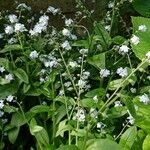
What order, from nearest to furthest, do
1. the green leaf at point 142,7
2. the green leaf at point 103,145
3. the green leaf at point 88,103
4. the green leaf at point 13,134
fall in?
the green leaf at point 103,145, the green leaf at point 88,103, the green leaf at point 13,134, the green leaf at point 142,7

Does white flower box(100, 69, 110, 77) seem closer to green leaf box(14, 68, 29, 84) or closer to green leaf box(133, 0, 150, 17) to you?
green leaf box(14, 68, 29, 84)

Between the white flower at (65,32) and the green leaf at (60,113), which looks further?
the white flower at (65,32)

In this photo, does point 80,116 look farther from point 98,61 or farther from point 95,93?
point 98,61

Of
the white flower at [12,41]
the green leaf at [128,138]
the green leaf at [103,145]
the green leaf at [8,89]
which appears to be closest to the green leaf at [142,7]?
the white flower at [12,41]

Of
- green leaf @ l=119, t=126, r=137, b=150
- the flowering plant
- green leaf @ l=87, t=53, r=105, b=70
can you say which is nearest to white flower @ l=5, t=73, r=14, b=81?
the flowering plant

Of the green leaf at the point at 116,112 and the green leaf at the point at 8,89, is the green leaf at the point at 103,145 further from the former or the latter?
the green leaf at the point at 8,89

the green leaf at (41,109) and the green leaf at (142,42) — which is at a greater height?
the green leaf at (142,42)

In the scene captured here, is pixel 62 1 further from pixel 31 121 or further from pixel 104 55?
pixel 31 121

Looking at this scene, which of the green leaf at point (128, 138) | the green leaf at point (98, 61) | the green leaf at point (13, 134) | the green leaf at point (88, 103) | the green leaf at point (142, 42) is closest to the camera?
the green leaf at point (128, 138)
